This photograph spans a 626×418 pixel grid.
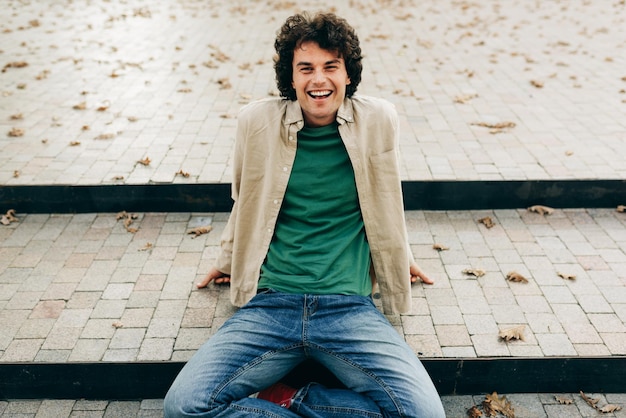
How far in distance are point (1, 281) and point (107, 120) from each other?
7.92 feet

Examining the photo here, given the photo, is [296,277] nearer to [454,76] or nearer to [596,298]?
[596,298]

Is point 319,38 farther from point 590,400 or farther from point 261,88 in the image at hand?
point 261,88

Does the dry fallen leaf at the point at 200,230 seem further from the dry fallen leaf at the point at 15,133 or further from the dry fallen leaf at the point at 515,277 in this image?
the dry fallen leaf at the point at 15,133

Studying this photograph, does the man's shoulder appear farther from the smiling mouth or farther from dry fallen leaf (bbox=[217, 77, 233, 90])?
dry fallen leaf (bbox=[217, 77, 233, 90])

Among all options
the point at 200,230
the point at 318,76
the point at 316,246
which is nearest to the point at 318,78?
the point at 318,76

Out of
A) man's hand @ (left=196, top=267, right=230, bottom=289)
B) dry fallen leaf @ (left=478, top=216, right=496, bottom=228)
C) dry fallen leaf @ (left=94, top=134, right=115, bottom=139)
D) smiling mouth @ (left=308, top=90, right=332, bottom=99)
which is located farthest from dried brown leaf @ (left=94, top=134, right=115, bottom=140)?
dry fallen leaf @ (left=478, top=216, right=496, bottom=228)

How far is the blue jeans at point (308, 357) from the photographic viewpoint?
7.44 feet

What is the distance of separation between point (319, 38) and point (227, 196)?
2.05 meters

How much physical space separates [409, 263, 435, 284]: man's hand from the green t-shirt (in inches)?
22.5

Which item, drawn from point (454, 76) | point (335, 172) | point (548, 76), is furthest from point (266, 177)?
point (548, 76)

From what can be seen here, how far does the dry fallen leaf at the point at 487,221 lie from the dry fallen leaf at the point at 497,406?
1520 millimetres

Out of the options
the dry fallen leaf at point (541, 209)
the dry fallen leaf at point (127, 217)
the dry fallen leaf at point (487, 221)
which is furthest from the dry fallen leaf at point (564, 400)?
the dry fallen leaf at point (127, 217)

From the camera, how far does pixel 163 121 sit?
17.9 feet

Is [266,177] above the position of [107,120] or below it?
above
